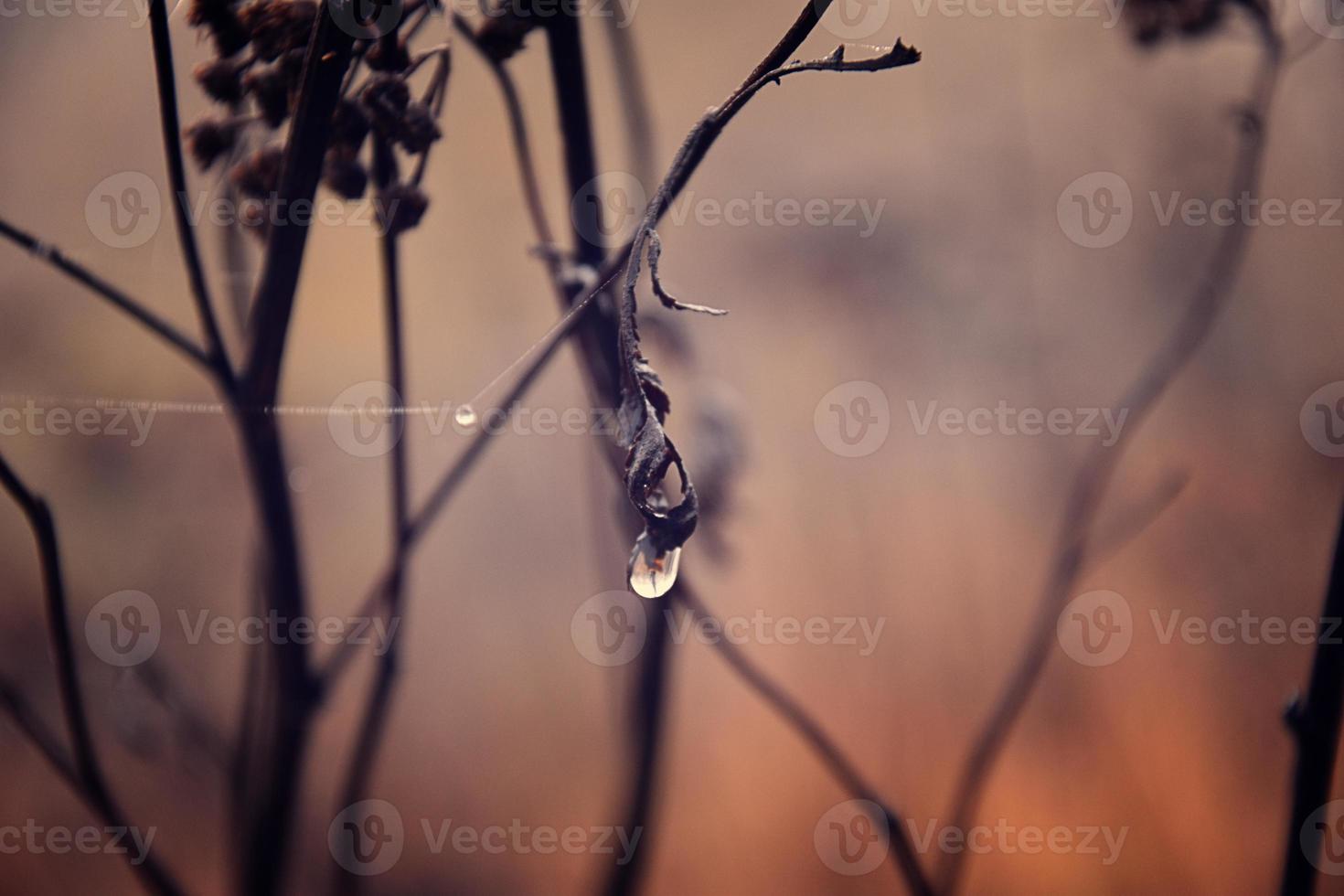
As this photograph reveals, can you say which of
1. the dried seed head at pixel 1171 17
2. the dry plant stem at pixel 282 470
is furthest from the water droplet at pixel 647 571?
the dried seed head at pixel 1171 17

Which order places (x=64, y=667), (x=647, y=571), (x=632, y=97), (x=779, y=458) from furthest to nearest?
1. (x=779, y=458)
2. (x=632, y=97)
3. (x=64, y=667)
4. (x=647, y=571)

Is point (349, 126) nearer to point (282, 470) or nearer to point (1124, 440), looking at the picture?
point (282, 470)

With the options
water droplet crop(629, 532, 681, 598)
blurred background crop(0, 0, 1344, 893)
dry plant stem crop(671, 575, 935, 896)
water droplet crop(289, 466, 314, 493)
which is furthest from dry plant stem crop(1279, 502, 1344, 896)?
water droplet crop(289, 466, 314, 493)

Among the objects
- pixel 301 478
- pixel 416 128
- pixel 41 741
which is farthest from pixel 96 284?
pixel 301 478

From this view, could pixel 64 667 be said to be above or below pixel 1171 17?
below

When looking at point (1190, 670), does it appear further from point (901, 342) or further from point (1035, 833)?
point (901, 342)

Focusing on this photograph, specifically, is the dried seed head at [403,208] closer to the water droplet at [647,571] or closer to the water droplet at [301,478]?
the water droplet at [647,571]

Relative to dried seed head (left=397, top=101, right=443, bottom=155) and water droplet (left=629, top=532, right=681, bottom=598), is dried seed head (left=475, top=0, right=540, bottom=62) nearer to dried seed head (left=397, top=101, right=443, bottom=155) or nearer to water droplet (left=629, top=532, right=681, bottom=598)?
dried seed head (left=397, top=101, right=443, bottom=155)
